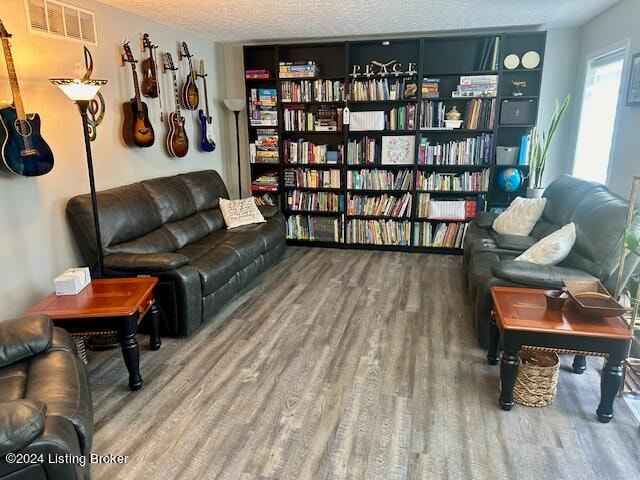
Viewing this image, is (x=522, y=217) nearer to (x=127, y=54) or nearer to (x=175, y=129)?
(x=175, y=129)

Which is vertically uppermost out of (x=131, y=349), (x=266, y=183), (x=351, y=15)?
(x=351, y=15)

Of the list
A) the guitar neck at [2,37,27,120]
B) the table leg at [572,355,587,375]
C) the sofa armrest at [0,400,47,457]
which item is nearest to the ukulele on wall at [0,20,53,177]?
the guitar neck at [2,37,27,120]

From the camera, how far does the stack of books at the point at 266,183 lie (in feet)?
17.4

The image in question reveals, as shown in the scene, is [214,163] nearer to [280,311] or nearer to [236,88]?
[236,88]

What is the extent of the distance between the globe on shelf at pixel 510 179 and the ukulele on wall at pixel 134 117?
361 cm

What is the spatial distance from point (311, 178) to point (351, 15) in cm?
189

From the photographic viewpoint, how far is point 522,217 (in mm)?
3859

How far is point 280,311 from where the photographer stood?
353 cm

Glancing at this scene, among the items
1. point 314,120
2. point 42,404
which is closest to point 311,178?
point 314,120

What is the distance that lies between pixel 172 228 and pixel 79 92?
1.43m

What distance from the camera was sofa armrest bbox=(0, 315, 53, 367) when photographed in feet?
6.14

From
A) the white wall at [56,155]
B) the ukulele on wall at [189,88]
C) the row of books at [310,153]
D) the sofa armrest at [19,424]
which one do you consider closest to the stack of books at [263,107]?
the row of books at [310,153]

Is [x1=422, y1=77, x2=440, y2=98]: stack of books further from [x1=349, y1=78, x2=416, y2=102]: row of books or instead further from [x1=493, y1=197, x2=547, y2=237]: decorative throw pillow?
[x1=493, y1=197, x2=547, y2=237]: decorative throw pillow

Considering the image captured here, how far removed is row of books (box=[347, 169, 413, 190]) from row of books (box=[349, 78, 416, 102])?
2.66 feet
